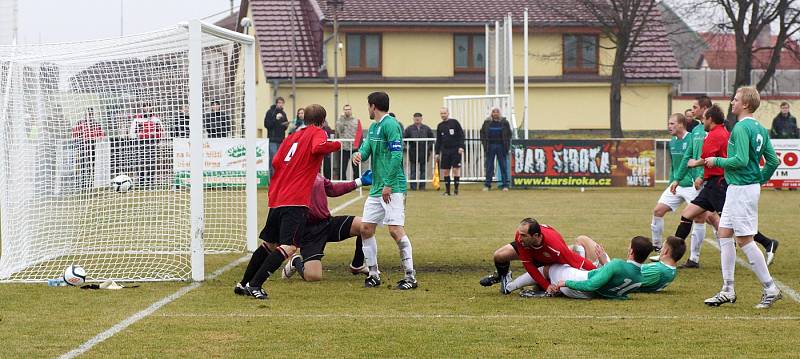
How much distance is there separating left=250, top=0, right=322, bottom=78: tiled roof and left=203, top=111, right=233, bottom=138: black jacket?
30.4 m

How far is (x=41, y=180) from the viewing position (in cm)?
1323

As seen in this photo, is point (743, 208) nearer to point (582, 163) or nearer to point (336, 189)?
point (336, 189)

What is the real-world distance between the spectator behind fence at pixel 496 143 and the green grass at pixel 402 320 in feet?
48.6

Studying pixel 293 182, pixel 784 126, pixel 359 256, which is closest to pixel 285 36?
pixel 784 126

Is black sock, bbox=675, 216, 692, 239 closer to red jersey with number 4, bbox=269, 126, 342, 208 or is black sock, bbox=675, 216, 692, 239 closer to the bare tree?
red jersey with number 4, bbox=269, 126, 342, 208

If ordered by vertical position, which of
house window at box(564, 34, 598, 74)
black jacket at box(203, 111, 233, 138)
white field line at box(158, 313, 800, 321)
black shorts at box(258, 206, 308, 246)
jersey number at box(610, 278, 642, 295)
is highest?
house window at box(564, 34, 598, 74)

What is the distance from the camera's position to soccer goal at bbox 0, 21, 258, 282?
1251 cm

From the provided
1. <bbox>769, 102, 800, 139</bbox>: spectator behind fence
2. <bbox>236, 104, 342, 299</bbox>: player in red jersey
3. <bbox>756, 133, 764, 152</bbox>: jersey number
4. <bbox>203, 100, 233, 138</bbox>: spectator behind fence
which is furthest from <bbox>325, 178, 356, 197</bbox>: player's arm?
<bbox>769, 102, 800, 139</bbox>: spectator behind fence

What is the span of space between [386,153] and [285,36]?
36830 mm

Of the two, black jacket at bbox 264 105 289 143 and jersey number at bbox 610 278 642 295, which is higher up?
black jacket at bbox 264 105 289 143

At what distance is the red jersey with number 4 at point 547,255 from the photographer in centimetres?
1079

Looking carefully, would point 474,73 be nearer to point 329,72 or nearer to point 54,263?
point 329,72

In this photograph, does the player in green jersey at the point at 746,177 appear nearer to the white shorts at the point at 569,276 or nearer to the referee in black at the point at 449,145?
the white shorts at the point at 569,276

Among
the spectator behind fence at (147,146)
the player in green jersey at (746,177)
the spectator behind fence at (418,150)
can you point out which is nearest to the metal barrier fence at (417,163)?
the spectator behind fence at (418,150)
